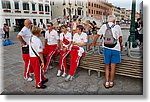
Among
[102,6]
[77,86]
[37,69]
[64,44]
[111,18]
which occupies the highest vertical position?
[102,6]

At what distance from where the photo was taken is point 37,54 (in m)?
2.88

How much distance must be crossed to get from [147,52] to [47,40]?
6.29ft

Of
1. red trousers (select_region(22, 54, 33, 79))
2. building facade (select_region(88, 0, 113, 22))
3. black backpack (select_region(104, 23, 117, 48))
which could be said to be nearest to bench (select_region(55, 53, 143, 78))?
black backpack (select_region(104, 23, 117, 48))

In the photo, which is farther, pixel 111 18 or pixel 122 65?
pixel 122 65

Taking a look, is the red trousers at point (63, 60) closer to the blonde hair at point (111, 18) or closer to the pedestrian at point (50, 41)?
the pedestrian at point (50, 41)

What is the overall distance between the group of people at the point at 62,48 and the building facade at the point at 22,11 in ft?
1.80

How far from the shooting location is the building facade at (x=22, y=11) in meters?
3.49

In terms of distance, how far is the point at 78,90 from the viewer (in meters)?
2.96

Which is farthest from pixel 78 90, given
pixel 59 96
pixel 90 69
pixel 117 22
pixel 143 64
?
pixel 117 22

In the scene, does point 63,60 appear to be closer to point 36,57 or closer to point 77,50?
point 77,50

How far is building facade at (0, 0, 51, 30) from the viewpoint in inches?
137

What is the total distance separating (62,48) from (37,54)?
26.5 inches

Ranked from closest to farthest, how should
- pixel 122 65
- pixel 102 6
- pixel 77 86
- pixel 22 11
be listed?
pixel 122 65, pixel 77 86, pixel 102 6, pixel 22 11

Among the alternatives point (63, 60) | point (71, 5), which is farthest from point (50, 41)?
point (71, 5)
